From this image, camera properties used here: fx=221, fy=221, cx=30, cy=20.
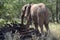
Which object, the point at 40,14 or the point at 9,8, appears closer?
the point at 40,14

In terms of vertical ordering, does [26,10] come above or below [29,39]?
above

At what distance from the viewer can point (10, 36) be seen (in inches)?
294

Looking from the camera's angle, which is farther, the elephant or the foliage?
the foliage

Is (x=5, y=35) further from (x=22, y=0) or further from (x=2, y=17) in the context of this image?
(x=22, y=0)

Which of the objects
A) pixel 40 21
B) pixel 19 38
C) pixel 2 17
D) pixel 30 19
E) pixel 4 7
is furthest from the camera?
pixel 2 17

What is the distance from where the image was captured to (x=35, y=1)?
1496 centimetres

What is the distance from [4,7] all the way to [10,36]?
5.04 m

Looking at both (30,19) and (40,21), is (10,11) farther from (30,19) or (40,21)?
(40,21)

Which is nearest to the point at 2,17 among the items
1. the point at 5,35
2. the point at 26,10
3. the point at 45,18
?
the point at 26,10

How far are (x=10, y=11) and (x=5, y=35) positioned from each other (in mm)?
5371

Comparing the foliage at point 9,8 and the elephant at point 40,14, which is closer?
the elephant at point 40,14

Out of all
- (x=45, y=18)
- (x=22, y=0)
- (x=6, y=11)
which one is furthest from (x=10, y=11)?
(x=45, y=18)

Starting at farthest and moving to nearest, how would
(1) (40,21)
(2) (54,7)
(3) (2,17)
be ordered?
1. (2) (54,7)
2. (3) (2,17)
3. (1) (40,21)

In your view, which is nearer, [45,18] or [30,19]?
[45,18]
